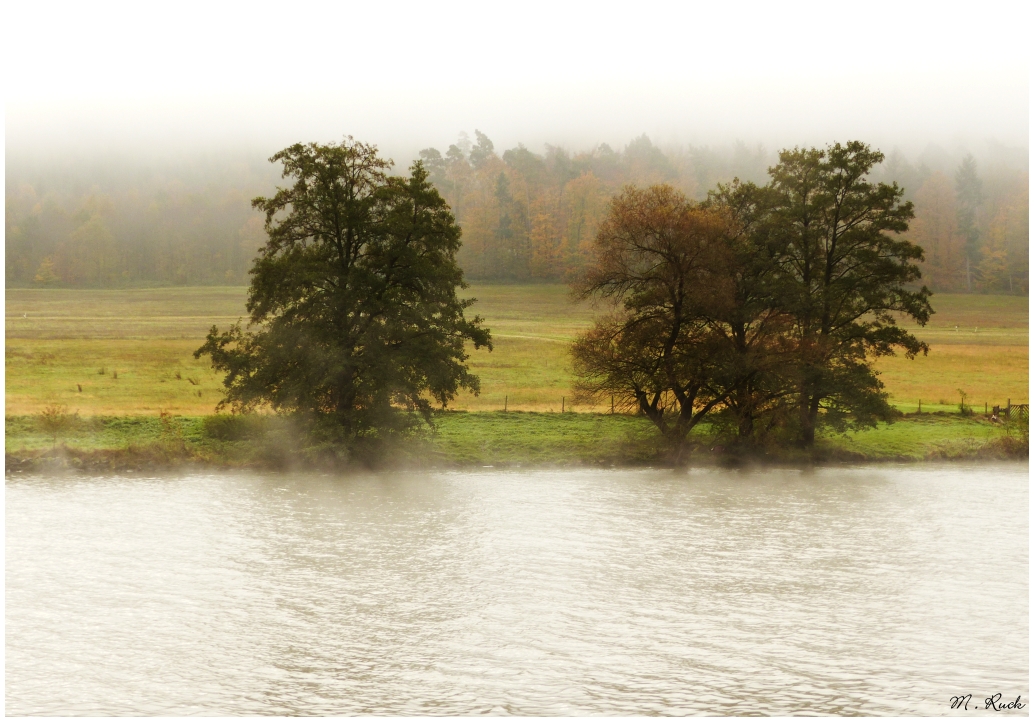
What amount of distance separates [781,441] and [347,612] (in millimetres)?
27243

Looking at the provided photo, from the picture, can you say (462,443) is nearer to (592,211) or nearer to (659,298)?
(659,298)

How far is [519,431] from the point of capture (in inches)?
1833

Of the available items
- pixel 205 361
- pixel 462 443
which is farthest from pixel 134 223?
A: pixel 462 443

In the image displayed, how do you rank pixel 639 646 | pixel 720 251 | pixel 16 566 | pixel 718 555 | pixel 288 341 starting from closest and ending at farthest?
pixel 639 646 → pixel 16 566 → pixel 718 555 → pixel 288 341 → pixel 720 251

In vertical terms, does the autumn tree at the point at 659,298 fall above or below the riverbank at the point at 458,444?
above

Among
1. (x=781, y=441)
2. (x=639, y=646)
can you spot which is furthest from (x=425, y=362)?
(x=639, y=646)

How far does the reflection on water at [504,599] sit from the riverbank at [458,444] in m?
2.60

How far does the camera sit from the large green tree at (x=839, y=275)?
42.5 meters

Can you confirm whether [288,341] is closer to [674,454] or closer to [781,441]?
[674,454]

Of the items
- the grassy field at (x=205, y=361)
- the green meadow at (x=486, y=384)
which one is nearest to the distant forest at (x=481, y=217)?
the grassy field at (x=205, y=361)
